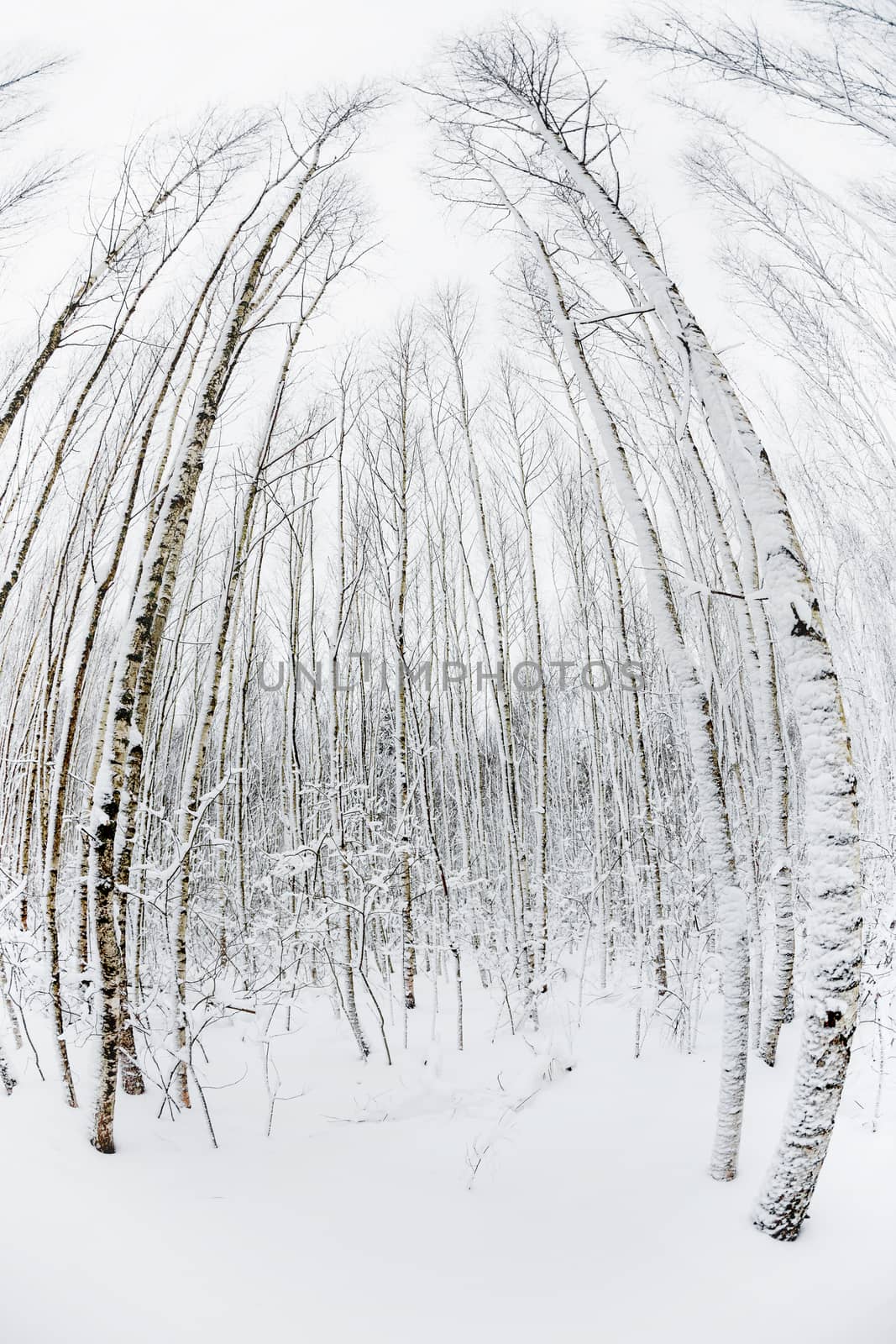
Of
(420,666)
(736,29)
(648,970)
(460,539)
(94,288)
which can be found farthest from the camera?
(420,666)

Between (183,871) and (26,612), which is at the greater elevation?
(26,612)

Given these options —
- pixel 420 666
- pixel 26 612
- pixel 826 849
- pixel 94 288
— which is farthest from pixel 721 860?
pixel 26 612

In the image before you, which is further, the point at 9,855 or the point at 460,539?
the point at 9,855

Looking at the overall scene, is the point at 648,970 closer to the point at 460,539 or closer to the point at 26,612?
the point at 460,539

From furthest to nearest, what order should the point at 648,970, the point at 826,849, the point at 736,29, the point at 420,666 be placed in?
the point at 420,666
the point at 648,970
the point at 736,29
the point at 826,849

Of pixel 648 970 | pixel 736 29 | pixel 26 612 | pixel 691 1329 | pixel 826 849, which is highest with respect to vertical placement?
pixel 736 29

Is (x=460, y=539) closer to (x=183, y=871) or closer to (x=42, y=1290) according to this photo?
(x=183, y=871)

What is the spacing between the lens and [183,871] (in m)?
3.92

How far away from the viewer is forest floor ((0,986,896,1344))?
6.04 feet

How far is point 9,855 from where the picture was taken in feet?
25.3

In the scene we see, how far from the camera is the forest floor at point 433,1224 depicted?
184 centimetres

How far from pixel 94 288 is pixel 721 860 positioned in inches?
194

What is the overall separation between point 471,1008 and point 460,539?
5.39 meters

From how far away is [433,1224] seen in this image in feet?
8.20
